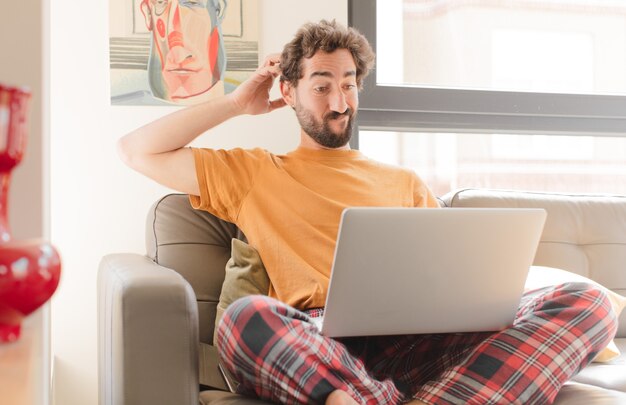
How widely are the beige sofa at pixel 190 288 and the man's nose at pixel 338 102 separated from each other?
43 centimetres

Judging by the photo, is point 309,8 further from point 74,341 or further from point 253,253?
point 74,341

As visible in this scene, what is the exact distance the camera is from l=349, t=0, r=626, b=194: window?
9.34 ft

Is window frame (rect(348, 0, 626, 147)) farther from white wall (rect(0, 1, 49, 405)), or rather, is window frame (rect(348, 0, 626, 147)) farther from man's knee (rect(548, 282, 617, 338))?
white wall (rect(0, 1, 49, 405))

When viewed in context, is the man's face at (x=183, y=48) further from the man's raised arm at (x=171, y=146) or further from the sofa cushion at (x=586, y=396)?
the sofa cushion at (x=586, y=396)

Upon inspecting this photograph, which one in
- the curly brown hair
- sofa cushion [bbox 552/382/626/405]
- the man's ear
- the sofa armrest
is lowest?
sofa cushion [bbox 552/382/626/405]

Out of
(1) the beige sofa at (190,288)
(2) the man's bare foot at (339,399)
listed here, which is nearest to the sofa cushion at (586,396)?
(1) the beige sofa at (190,288)

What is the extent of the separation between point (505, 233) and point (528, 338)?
22cm

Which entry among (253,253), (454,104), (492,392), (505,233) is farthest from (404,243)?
(454,104)

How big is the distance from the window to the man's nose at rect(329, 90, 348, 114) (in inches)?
20.8

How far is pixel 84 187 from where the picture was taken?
93.8 inches

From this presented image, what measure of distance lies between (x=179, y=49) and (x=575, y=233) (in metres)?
1.34

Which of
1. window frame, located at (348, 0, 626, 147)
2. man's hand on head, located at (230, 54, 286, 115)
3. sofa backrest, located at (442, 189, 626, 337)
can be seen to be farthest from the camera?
window frame, located at (348, 0, 626, 147)

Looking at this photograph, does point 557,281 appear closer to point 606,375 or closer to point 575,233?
point 606,375

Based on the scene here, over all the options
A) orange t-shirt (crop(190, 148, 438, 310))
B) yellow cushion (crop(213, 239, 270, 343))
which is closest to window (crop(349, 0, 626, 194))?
orange t-shirt (crop(190, 148, 438, 310))
